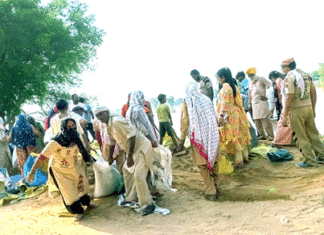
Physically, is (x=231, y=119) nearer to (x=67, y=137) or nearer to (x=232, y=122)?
(x=232, y=122)

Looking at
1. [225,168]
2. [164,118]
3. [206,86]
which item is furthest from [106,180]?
[164,118]

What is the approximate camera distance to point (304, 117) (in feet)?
17.5

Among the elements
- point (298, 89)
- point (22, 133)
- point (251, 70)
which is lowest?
point (298, 89)

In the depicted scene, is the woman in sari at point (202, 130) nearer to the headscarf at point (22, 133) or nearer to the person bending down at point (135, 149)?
the person bending down at point (135, 149)

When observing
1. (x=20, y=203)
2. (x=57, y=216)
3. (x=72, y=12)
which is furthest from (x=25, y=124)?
(x=72, y=12)

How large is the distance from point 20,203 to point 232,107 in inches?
179

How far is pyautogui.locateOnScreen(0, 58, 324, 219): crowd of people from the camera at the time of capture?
408cm

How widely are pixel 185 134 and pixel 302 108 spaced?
2.33m

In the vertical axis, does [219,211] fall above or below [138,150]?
below

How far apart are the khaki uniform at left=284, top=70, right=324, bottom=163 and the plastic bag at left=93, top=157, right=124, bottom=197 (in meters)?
3.35

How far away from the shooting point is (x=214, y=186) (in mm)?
4578

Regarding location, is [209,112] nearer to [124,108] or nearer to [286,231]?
[286,231]

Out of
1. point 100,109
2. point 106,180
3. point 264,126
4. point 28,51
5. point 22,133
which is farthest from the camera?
point 28,51

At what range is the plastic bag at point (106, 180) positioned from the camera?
4.73 meters
